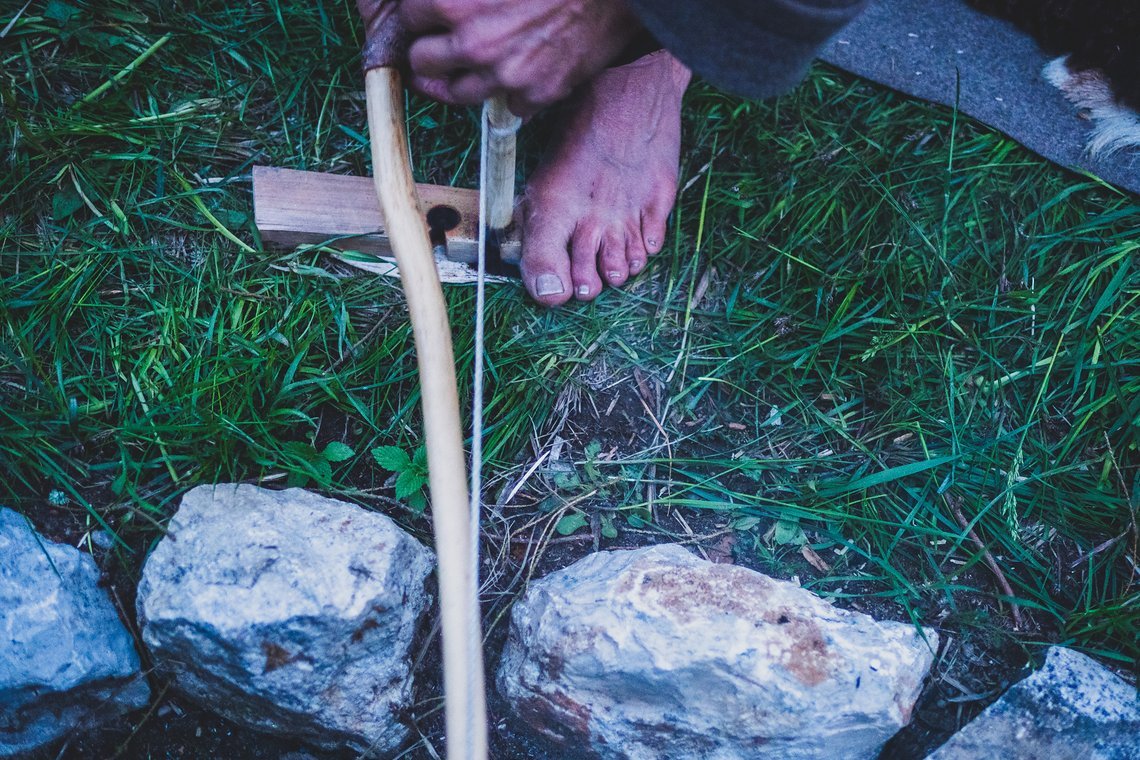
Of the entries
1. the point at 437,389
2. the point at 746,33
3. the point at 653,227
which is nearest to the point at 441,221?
Result: the point at 653,227

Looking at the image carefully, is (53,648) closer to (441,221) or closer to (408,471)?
(408,471)

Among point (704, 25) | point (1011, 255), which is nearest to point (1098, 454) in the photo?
point (1011, 255)

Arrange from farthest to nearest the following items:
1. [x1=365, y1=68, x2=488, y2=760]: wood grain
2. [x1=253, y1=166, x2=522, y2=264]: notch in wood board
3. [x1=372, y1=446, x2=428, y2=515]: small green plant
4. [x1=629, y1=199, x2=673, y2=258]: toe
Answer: [x1=629, y1=199, x2=673, y2=258]: toe → [x1=253, y1=166, x2=522, y2=264]: notch in wood board → [x1=372, y1=446, x2=428, y2=515]: small green plant → [x1=365, y1=68, x2=488, y2=760]: wood grain

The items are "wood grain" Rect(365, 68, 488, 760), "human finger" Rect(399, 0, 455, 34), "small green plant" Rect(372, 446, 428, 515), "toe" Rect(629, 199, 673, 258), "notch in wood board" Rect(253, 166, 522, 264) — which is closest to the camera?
"wood grain" Rect(365, 68, 488, 760)

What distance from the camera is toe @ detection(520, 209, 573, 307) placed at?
1.62m

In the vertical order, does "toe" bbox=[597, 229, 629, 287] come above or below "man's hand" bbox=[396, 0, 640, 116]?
below

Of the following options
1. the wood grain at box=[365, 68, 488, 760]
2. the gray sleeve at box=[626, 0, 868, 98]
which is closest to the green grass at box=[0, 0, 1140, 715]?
the wood grain at box=[365, 68, 488, 760]

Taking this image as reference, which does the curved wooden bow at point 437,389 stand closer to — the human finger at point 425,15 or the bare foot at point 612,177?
the human finger at point 425,15

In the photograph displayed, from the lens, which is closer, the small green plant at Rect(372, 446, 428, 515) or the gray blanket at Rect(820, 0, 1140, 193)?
the small green plant at Rect(372, 446, 428, 515)

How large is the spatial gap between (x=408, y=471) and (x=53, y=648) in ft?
1.91

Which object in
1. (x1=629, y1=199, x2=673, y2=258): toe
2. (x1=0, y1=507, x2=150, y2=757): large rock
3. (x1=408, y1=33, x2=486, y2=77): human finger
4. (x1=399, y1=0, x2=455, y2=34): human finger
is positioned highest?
(x1=399, y1=0, x2=455, y2=34): human finger

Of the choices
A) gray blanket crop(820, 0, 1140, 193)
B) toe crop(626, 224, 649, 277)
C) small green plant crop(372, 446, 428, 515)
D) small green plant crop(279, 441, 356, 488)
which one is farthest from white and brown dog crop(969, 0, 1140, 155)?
small green plant crop(279, 441, 356, 488)

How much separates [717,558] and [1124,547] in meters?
0.70

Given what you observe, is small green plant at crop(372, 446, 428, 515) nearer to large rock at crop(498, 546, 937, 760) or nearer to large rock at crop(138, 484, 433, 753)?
large rock at crop(138, 484, 433, 753)
